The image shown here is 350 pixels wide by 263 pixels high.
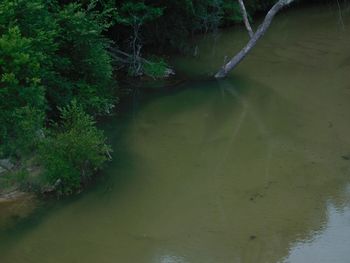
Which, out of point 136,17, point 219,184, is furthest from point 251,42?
point 219,184

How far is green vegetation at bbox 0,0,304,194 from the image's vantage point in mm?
9672

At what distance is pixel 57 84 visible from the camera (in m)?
11.4

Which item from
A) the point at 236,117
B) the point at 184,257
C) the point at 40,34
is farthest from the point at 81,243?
the point at 236,117

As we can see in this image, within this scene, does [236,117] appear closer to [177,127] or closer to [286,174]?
[177,127]

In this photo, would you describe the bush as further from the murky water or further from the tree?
the tree

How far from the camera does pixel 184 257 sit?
8500 millimetres

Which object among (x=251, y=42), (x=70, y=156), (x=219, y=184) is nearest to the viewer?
(x=70, y=156)

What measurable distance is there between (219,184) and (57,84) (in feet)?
12.3

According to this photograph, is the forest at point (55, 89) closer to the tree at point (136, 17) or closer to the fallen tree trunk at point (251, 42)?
the tree at point (136, 17)

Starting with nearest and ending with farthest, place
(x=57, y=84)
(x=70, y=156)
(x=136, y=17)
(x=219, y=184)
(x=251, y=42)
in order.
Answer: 1. (x=70, y=156)
2. (x=219, y=184)
3. (x=57, y=84)
4. (x=136, y=17)
5. (x=251, y=42)

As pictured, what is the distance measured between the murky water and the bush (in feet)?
1.15

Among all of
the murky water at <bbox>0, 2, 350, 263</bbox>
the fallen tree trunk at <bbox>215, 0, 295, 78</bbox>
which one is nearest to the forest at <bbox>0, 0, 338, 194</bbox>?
the murky water at <bbox>0, 2, 350, 263</bbox>

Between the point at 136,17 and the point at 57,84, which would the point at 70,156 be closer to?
the point at 57,84

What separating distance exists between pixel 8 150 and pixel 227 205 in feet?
12.6
